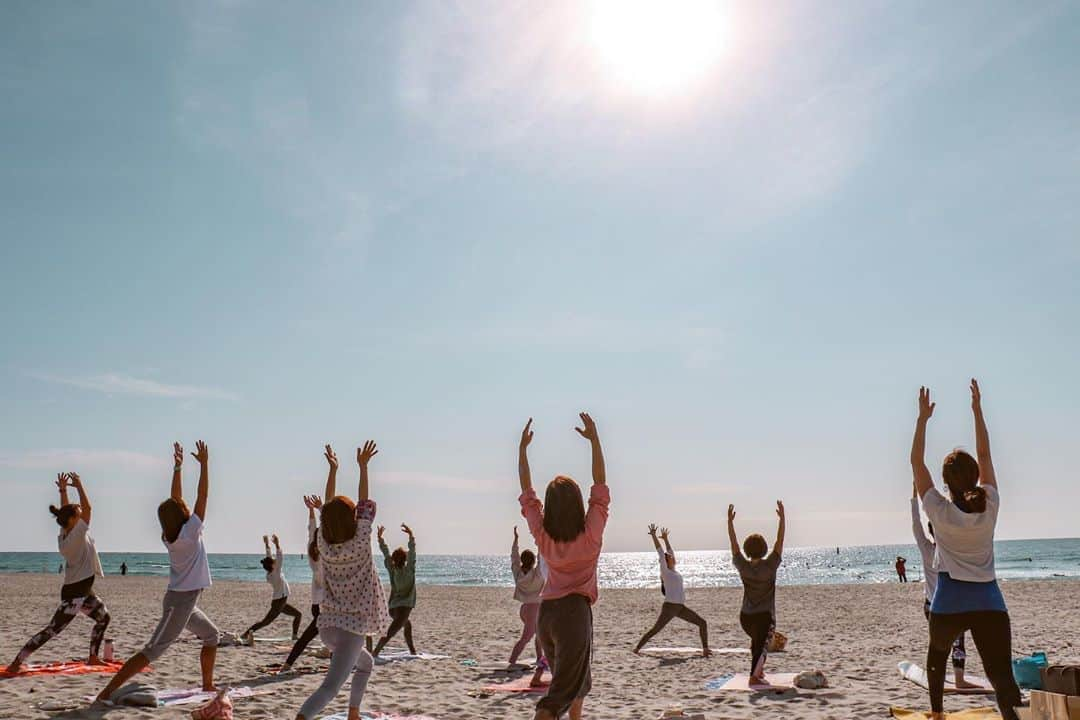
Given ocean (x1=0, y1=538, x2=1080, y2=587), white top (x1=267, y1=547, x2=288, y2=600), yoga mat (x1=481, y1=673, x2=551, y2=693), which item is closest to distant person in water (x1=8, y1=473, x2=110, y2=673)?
white top (x1=267, y1=547, x2=288, y2=600)

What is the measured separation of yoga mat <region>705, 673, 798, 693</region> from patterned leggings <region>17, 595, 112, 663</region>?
25.6 feet

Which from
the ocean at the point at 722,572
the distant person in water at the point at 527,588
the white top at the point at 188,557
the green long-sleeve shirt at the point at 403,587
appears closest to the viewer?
the white top at the point at 188,557

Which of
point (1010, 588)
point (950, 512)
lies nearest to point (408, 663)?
point (950, 512)

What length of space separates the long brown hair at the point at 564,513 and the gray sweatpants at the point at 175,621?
405 centimetres

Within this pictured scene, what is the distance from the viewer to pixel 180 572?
7707mm

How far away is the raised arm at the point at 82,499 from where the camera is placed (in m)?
9.35

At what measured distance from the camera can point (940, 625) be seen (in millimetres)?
5695

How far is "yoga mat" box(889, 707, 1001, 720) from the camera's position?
6.83 metres

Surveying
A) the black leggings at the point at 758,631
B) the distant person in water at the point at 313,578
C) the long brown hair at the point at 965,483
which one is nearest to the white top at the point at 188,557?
the distant person in water at the point at 313,578

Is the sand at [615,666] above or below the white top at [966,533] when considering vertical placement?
below

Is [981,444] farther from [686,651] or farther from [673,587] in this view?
[686,651]

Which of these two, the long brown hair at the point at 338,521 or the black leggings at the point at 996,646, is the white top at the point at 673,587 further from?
the long brown hair at the point at 338,521

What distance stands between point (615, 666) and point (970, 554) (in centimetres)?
829

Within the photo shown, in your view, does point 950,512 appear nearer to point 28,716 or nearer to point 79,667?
point 28,716
